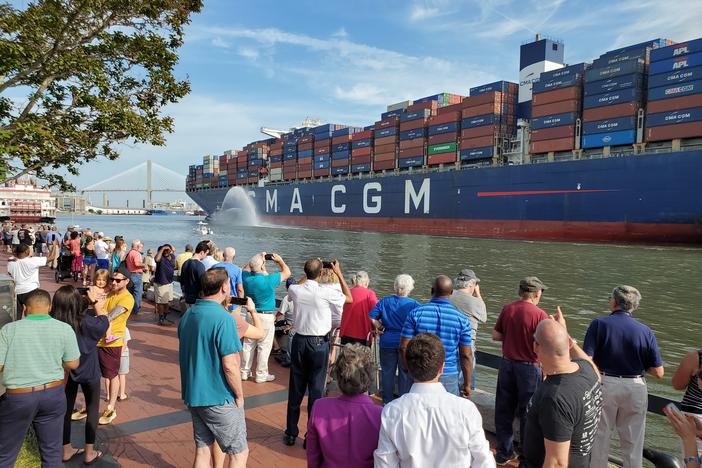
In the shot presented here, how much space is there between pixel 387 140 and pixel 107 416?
152ft

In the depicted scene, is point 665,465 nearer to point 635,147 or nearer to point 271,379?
point 271,379

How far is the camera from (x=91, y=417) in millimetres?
3553

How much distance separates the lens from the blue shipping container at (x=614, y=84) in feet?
95.7

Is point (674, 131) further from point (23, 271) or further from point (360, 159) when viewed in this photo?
point (23, 271)

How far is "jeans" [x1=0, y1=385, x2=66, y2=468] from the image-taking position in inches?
110

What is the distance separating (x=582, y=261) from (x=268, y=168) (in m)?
53.2

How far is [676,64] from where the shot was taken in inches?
1054

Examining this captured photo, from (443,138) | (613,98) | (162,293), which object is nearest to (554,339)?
(162,293)

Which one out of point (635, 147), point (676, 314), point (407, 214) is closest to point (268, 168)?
point (407, 214)

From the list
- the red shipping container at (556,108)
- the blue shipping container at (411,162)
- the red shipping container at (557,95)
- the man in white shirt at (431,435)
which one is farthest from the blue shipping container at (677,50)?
the man in white shirt at (431,435)

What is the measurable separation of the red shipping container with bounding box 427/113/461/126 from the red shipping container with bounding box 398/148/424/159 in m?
2.89

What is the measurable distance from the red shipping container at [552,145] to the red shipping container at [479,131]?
14.7 feet

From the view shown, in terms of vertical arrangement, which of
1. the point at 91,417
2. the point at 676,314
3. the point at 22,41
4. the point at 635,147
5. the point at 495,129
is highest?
the point at 495,129

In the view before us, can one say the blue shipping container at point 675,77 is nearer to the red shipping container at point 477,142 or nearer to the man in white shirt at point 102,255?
the red shipping container at point 477,142
